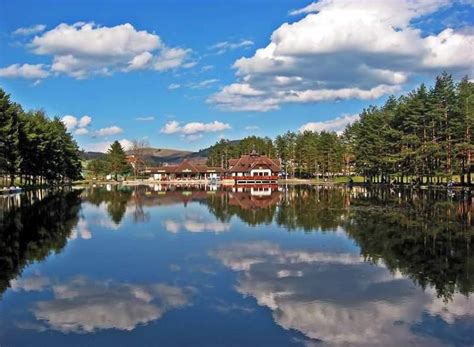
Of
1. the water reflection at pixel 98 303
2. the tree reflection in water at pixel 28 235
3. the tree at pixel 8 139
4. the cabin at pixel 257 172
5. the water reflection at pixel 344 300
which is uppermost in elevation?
the tree at pixel 8 139

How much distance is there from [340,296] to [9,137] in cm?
4555

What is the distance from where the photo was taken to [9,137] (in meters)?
48.2

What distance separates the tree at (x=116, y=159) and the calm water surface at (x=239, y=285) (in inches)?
3935

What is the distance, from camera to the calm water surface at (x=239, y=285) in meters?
8.63

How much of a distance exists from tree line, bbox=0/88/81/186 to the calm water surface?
28.7 meters

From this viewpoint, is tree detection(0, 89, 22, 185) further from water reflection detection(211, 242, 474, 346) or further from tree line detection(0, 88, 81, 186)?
water reflection detection(211, 242, 474, 346)

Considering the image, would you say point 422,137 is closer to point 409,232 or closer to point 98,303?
point 409,232

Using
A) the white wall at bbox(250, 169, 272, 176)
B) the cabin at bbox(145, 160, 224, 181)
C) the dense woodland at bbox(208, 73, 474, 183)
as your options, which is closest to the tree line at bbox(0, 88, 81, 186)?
the white wall at bbox(250, 169, 272, 176)

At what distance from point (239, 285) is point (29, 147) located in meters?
52.3

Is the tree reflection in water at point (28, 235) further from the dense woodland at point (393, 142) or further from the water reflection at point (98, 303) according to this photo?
the dense woodland at point (393, 142)

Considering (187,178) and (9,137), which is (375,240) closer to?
(9,137)

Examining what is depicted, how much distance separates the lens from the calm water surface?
863cm

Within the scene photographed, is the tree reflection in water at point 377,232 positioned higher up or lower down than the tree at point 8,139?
lower down

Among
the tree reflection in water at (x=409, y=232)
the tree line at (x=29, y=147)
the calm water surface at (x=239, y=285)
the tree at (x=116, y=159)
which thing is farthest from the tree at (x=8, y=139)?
the tree at (x=116, y=159)
